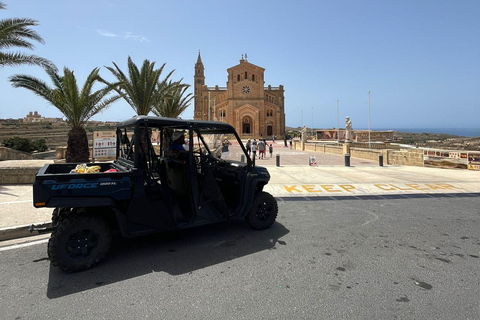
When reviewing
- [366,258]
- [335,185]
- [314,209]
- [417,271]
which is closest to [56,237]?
[366,258]

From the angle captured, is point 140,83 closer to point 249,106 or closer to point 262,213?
point 262,213

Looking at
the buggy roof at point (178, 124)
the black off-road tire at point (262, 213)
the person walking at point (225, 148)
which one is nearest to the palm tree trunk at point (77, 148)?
the buggy roof at point (178, 124)

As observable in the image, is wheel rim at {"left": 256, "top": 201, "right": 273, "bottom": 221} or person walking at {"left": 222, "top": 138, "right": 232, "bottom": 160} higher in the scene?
person walking at {"left": 222, "top": 138, "right": 232, "bottom": 160}

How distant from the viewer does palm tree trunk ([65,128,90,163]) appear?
1116 centimetres

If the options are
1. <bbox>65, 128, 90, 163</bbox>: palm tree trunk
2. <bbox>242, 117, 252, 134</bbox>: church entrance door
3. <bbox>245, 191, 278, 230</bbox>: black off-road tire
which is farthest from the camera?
<bbox>242, 117, 252, 134</bbox>: church entrance door

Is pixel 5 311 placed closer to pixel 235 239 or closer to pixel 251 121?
pixel 235 239

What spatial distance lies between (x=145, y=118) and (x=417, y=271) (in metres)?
4.24

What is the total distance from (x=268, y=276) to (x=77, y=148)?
35.3 ft

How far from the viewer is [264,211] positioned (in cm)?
509

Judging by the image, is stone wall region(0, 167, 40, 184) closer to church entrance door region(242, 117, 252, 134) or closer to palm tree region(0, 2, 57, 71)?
palm tree region(0, 2, 57, 71)

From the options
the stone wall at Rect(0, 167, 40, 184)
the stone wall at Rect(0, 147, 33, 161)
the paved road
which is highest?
the stone wall at Rect(0, 147, 33, 161)

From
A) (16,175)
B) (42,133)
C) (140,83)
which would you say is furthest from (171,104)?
(42,133)

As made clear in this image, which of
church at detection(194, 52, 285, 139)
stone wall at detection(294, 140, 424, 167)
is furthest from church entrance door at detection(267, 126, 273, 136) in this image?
stone wall at detection(294, 140, 424, 167)

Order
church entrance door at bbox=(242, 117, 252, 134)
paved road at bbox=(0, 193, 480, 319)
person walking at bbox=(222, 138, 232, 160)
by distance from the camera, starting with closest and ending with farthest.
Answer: paved road at bbox=(0, 193, 480, 319) < person walking at bbox=(222, 138, 232, 160) < church entrance door at bbox=(242, 117, 252, 134)
